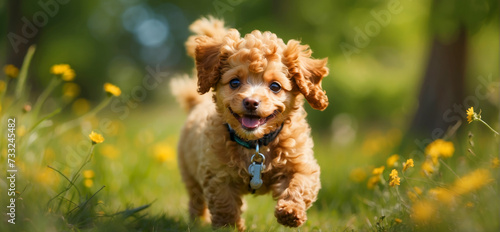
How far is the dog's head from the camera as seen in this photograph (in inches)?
126

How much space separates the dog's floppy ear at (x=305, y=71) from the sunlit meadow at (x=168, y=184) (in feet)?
2.59

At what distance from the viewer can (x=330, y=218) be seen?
4457mm

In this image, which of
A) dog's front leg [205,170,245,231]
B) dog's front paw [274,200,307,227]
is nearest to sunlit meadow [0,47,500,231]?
dog's front leg [205,170,245,231]

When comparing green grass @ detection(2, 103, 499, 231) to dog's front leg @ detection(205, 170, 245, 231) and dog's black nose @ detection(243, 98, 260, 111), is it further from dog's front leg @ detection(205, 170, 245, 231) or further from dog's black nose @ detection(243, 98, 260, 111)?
dog's black nose @ detection(243, 98, 260, 111)

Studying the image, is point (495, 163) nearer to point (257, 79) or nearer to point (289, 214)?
point (289, 214)

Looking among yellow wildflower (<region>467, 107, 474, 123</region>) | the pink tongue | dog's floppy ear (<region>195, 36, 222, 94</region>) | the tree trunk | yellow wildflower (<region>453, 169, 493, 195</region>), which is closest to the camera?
yellow wildflower (<region>453, 169, 493, 195</region>)

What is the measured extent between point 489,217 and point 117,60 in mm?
13363

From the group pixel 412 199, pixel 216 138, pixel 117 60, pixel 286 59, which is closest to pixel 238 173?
pixel 216 138

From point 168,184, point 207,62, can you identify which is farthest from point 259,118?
point 168,184

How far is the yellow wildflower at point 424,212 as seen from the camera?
2801 mm

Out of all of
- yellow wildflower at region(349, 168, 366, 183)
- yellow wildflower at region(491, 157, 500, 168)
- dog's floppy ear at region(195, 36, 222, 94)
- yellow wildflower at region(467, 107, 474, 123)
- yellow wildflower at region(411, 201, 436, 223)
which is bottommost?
yellow wildflower at region(349, 168, 366, 183)

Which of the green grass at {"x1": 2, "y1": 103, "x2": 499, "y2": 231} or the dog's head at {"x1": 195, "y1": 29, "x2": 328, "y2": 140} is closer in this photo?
the green grass at {"x1": 2, "y1": 103, "x2": 499, "y2": 231}

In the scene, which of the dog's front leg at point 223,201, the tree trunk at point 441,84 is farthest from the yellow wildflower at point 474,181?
the tree trunk at point 441,84

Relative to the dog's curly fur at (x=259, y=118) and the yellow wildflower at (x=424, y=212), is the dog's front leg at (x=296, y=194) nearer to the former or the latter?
the dog's curly fur at (x=259, y=118)
